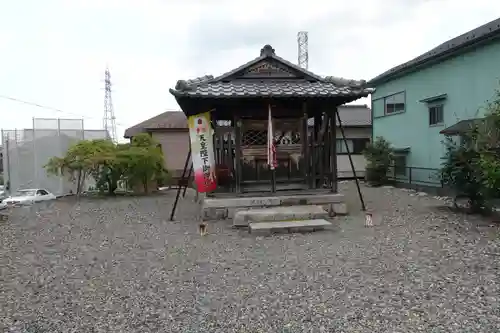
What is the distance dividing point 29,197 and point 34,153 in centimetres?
268

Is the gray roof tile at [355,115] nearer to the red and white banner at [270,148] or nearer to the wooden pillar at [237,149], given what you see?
the red and white banner at [270,148]

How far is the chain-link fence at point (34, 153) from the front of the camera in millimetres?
20422

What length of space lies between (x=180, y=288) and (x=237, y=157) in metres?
5.77

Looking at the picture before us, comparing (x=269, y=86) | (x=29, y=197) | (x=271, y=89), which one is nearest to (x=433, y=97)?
(x=269, y=86)

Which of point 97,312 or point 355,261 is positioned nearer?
point 97,312

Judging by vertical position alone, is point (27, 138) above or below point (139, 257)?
above

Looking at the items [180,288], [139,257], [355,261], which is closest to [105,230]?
[139,257]

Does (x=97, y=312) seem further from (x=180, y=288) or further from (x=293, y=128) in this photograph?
(x=293, y=128)

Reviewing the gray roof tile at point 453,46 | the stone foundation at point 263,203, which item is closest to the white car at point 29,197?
the stone foundation at point 263,203

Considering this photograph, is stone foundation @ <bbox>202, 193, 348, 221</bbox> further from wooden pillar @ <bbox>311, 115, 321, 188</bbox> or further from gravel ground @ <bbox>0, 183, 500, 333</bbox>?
wooden pillar @ <bbox>311, 115, 321, 188</bbox>

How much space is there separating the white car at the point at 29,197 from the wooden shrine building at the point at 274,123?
1030 cm

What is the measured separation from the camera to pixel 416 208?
12.1 m

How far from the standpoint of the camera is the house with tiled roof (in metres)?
13.9

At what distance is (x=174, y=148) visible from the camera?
27.7 m
